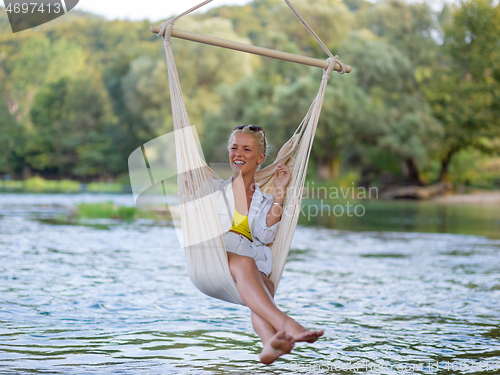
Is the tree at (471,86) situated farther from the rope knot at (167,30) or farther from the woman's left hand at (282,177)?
the rope knot at (167,30)

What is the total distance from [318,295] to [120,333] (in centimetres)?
177

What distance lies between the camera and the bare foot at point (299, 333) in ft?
6.80

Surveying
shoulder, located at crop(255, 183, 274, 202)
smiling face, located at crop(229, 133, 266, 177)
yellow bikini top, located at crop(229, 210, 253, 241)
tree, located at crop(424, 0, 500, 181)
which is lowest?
yellow bikini top, located at crop(229, 210, 253, 241)

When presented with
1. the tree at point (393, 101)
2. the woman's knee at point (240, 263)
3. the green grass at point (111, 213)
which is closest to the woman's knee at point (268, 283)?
the woman's knee at point (240, 263)

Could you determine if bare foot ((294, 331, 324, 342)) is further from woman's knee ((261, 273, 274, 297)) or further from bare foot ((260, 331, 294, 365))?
woman's knee ((261, 273, 274, 297))

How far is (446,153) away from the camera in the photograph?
799 inches

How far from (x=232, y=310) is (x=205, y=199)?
5.41 feet

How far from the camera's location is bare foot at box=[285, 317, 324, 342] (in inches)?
81.6

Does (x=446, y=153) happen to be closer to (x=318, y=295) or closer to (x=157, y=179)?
(x=318, y=295)

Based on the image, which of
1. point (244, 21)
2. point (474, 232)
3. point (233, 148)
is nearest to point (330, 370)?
point (233, 148)

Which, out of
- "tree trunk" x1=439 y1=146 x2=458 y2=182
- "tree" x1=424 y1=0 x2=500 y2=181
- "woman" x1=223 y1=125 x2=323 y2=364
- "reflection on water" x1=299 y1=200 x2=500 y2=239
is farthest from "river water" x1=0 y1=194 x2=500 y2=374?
"tree" x1=424 y1=0 x2=500 y2=181

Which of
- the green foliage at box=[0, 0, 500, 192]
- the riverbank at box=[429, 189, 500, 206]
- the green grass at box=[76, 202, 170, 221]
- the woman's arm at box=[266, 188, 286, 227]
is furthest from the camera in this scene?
the riverbank at box=[429, 189, 500, 206]
